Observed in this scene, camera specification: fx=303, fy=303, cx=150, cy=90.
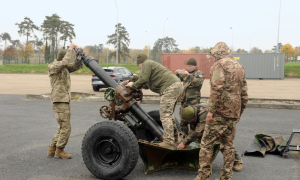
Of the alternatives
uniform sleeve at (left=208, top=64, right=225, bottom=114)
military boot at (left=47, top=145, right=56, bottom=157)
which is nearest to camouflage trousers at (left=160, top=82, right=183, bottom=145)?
uniform sleeve at (left=208, top=64, right=225, bottom=114)

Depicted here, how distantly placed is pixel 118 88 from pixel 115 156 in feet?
3.54

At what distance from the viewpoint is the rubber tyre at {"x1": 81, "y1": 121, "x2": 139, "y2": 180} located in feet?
13.5

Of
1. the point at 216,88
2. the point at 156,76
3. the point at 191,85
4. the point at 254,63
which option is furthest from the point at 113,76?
the point at 254,63

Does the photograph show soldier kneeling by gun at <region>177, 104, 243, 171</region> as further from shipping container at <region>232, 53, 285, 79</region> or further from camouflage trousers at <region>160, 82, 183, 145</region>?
shipping container at <region>232, 53, 285, 79</region>

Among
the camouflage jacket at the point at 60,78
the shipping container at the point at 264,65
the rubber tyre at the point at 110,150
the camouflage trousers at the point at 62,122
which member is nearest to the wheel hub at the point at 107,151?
the rubber tyre at the point at 110,150

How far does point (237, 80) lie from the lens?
13.1 ft

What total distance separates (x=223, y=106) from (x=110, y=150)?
1694 millimetres

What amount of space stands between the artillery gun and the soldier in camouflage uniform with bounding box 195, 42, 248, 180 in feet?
1.12

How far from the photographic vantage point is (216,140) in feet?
13.3

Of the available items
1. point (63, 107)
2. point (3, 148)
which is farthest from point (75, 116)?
point (63, 107)

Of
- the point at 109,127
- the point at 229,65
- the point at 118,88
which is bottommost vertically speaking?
the point at 109,127

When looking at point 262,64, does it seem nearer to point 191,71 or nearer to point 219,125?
point 191,71

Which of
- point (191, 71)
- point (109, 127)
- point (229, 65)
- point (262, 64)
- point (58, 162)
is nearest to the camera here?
point (229, 65)

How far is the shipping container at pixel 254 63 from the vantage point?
32.2 meters
